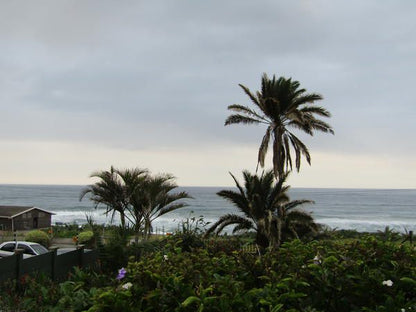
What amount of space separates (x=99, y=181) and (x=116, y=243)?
13.1 meters

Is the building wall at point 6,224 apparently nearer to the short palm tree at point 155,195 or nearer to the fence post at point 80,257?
the short palm tree at point 155,195

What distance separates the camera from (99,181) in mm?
24031

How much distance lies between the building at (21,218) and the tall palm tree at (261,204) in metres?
27.9

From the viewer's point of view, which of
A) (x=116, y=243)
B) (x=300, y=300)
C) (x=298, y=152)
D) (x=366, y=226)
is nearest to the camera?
(x=300, y=300)

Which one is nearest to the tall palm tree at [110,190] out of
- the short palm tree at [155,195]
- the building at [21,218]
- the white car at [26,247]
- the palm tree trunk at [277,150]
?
the short palm tree at [155,195]

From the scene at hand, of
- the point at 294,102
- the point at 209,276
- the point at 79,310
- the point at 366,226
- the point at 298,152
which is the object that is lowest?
the point at 366,226

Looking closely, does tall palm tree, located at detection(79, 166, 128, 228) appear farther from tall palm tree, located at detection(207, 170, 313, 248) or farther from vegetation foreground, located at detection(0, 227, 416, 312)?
vegetation foreground, located at detection(0, 227, 416, 312)

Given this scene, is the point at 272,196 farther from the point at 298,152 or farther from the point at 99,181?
the point at 99,181

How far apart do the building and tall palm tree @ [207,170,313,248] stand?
27.9m

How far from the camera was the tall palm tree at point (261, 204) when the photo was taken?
18.9 metres

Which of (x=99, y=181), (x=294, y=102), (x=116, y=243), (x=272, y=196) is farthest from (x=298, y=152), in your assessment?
(x=116, y=243)

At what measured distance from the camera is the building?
40.7m

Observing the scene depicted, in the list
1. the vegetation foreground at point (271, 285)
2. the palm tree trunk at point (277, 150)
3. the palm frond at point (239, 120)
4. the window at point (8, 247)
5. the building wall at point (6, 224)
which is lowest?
the building wall at point (6, 224)

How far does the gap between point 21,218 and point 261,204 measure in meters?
31.0
